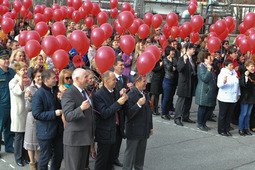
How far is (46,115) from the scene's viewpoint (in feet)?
15.9

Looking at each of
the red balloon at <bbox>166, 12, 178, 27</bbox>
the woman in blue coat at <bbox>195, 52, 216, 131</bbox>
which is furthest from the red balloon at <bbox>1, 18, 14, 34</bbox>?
the woman in blue coat at <bbox>195, 52, 216, 131</bbox>

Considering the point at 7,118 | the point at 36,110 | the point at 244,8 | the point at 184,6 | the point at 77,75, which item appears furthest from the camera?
the point at 184,6

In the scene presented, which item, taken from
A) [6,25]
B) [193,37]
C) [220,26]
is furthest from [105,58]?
[6,25]

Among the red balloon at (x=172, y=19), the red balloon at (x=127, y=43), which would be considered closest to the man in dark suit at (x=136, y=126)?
the red balloon at (x=127, y=43)

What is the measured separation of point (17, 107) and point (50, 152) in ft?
3.85

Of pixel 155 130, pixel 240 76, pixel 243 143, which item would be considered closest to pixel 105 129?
pixel 155 130

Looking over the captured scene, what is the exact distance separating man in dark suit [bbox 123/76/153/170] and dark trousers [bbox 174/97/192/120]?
10.7 ft

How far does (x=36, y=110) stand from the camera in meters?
4.84

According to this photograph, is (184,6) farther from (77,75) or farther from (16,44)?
(77,75)

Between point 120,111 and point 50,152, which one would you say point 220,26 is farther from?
point 50,152

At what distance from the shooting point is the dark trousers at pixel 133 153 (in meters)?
5.19

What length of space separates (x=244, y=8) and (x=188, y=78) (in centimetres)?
2300

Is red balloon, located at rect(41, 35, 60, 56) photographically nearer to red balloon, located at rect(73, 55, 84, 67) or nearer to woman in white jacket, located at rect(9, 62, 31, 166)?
red balloon, located at rect(73, 55, 84, 67)

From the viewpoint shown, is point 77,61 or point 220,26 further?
point 220,26
